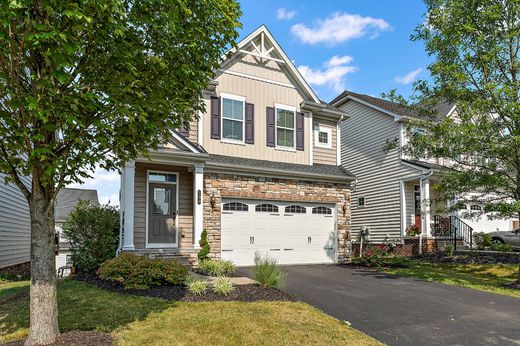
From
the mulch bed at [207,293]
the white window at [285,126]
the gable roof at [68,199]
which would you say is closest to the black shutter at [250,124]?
the white window at [285,126]

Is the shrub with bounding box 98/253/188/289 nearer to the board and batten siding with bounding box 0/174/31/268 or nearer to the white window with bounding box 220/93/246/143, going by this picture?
the board and batten siding with bounding box 0/174/31/268

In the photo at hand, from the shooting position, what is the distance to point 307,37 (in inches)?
594

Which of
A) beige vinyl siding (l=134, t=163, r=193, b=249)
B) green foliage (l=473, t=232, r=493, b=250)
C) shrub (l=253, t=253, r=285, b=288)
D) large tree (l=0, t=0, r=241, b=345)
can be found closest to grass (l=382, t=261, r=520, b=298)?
green foliage (l=473, t=232, r=493, b=250)

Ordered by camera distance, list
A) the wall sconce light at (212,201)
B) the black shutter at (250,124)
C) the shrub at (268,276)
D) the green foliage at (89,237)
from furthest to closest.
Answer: the black shutter at (250,124)
the wall sconce light at (212,201)
the green foliage at (89,237)
the shrub at (268,276)

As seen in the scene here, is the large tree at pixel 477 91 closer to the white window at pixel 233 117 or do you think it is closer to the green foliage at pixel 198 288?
the white window at pixel 233 117

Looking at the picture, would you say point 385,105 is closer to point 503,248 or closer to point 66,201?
point 503,248

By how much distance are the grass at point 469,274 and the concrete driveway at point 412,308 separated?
3.00 ft

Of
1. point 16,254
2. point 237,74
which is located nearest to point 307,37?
point 237,74

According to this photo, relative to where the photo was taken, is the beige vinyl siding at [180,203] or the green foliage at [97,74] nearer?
the green foliage at [97,74]

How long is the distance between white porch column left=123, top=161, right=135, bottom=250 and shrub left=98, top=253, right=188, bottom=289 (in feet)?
7.25

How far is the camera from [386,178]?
19.6 metres

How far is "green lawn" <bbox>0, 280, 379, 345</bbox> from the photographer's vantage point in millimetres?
5344

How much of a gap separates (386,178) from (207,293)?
14.1 meters

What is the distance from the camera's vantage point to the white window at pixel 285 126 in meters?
14.9
